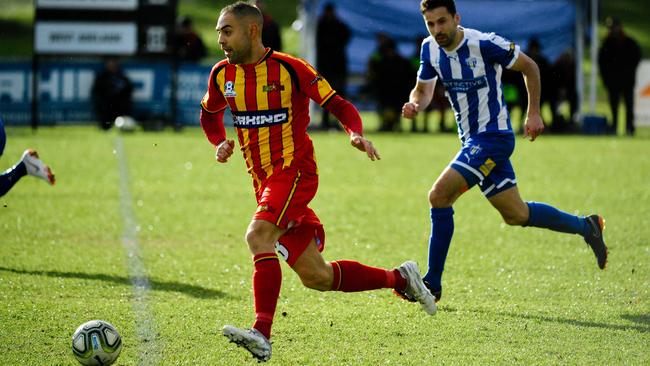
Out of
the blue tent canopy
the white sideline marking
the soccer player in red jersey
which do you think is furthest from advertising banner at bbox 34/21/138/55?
the soccer player in red jersey

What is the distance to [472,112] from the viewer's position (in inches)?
274

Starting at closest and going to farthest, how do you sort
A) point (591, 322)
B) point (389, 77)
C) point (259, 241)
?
point (259, 241), point (591, 322), point (389, 77)

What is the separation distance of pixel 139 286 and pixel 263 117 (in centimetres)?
210

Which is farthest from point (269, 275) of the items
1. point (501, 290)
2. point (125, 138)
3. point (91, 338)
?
point (125, 138)

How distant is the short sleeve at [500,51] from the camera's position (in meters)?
6.79

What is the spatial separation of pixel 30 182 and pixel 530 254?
22.9ft

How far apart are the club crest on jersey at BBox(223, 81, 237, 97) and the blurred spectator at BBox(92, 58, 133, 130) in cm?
1454

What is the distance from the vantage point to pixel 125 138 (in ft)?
61.7

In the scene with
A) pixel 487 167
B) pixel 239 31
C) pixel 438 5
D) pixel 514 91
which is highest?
pixel 438 5

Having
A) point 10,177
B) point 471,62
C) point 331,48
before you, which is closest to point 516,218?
point 471,62

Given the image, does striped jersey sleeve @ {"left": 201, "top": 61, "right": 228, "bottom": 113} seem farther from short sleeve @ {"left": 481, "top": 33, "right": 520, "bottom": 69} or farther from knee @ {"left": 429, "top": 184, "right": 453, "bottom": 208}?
short sleeve @ {"left": 481, "top": 33, "right": 520, "bottom": 69}

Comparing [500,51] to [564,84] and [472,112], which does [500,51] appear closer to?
[472,112]

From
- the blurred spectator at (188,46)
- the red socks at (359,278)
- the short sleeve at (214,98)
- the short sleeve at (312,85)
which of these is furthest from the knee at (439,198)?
the blurred spectator at (188,46)

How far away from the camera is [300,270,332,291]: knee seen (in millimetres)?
5816
